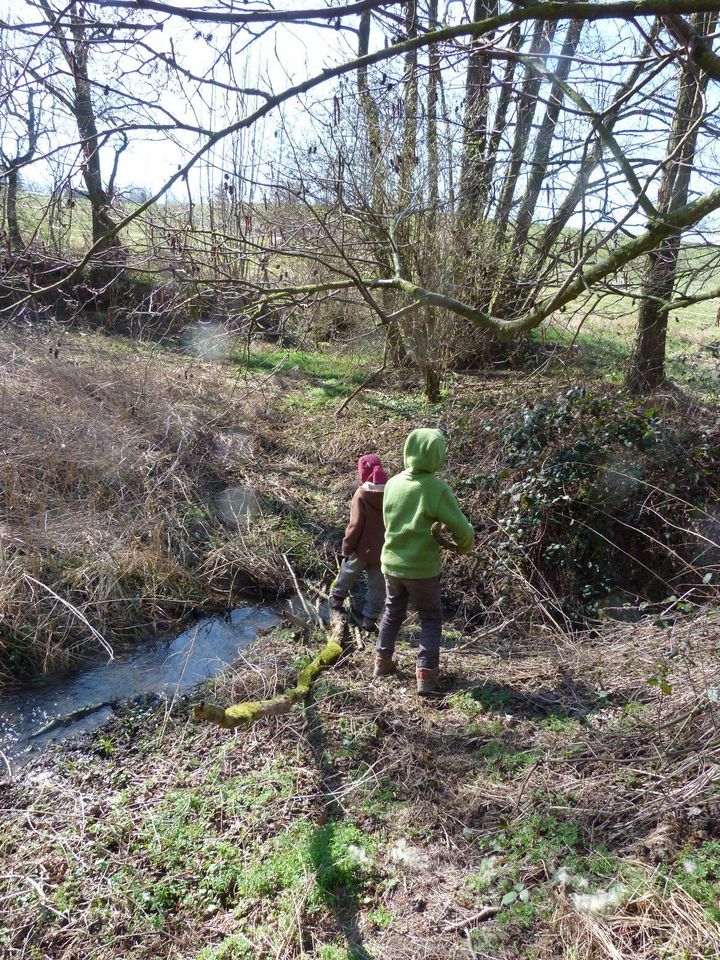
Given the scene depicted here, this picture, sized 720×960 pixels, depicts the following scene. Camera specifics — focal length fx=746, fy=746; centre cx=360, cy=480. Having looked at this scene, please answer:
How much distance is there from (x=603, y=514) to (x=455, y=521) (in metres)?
2.07

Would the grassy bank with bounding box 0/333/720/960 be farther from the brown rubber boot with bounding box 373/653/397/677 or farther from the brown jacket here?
the brown jacket

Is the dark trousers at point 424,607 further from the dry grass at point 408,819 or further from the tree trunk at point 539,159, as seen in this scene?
the tree trunk at point 539,159

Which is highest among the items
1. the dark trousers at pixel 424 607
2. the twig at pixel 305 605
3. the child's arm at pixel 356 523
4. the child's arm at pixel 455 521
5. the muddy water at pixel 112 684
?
the child's arm at pixel 455 521

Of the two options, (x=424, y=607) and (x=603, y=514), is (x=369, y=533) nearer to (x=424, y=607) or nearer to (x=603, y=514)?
(x=424, y=607)

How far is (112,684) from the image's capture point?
19.9 feet

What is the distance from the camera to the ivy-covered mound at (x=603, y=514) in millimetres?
6250

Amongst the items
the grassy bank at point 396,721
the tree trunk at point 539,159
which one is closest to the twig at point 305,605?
the grassy bank at point 396,721

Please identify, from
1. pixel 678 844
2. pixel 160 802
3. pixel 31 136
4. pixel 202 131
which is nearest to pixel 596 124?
pixel 202 131

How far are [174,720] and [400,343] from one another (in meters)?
7.76

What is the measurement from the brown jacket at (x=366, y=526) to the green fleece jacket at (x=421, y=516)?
88 cm

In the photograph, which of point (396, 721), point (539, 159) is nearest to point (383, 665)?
point (396, 721)

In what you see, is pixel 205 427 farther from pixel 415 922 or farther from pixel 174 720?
pixel 415 922

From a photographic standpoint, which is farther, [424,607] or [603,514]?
[603,514]

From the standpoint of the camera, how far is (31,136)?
414 cm
